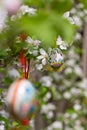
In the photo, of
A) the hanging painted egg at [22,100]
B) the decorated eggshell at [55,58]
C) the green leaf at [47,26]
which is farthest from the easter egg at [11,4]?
the decorated eggshell at [55,58]

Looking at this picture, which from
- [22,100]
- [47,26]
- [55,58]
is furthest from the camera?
[55,58]

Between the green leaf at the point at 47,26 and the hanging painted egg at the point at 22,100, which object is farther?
the hanging painted egg at the point at 22,100

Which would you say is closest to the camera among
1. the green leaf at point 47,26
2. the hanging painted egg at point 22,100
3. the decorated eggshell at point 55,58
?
the green leaf at point 47,26

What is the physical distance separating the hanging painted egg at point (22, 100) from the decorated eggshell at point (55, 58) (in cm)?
59

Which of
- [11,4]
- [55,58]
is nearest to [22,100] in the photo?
[11,4]

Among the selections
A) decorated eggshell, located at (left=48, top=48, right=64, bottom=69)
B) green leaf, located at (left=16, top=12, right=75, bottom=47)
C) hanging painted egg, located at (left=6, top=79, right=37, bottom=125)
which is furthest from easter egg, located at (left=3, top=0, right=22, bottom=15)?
decorated eggshell, located at (left=48, top=48, right=64, bottom=69)

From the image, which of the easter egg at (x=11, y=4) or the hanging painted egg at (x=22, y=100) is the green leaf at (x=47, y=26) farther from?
the hanging painted egg at (x=22, y=100)

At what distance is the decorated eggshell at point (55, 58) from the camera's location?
1.58 metres

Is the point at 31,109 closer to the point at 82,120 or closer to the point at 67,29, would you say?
the point at 67,29

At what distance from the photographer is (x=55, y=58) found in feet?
5.25

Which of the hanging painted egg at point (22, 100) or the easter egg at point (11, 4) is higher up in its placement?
the easter egg at point (11, 4)

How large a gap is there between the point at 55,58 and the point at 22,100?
25.4 inches

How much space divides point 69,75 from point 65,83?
9cm

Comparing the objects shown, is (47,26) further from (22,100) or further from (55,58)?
(55,58)
